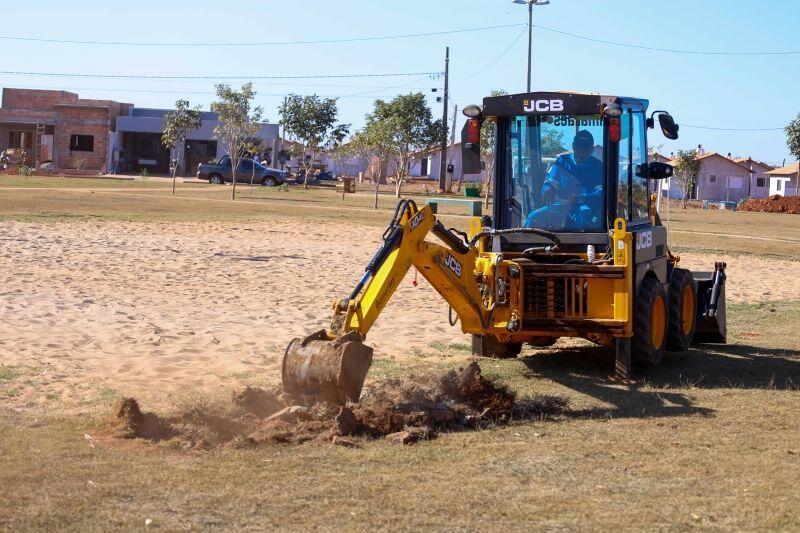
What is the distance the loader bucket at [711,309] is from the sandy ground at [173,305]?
112 inches

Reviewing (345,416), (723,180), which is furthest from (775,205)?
(345,416)

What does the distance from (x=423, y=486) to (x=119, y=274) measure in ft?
36.6

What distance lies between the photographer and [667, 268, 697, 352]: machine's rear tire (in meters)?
12.1

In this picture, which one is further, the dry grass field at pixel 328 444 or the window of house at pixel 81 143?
the window of house at pixel 81 143

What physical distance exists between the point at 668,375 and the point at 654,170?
6.91 ft

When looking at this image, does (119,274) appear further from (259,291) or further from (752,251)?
(752,251)

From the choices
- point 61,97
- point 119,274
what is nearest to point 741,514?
point 119,274

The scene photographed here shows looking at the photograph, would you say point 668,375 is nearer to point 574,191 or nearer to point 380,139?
point 574,191

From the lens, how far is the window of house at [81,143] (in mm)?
82250

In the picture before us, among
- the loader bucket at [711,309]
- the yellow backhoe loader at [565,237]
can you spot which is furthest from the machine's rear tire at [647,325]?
the loader bucket at [711,309]

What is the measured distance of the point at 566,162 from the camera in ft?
36.6

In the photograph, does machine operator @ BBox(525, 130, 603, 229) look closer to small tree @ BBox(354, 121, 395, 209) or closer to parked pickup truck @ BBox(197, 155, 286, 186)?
small tree @ BBox(354, 121, 395, 209)

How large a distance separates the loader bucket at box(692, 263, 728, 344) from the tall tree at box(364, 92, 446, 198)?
169ft

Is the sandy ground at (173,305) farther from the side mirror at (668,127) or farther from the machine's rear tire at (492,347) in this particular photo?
the side mirror at (668,127)
